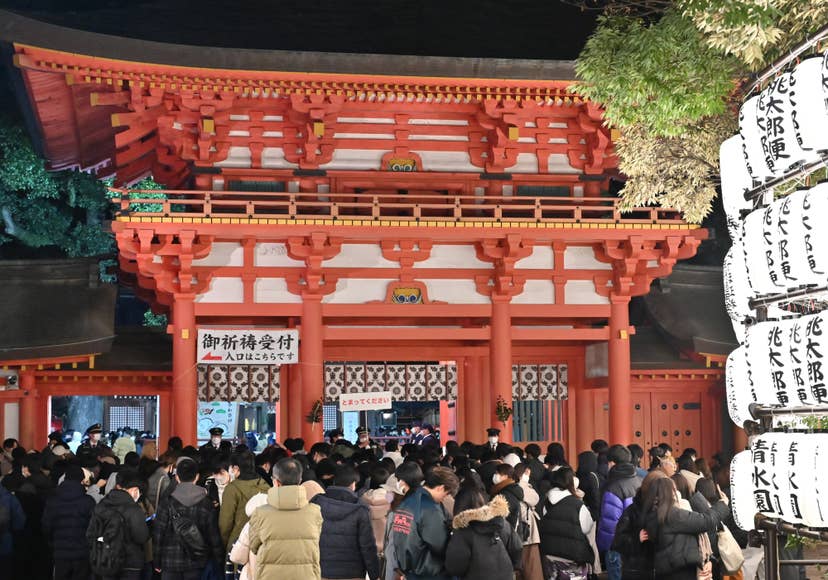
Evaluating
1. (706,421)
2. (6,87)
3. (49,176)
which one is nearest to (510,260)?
(706,421)

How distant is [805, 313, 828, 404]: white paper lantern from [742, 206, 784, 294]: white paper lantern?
472 mm

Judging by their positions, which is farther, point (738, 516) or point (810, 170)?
point (738, 516)

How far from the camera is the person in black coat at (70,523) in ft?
34.9

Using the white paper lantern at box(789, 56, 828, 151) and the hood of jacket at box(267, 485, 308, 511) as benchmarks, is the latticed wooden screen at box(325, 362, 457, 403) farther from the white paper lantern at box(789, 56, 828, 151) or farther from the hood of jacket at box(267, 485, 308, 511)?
the white paper lantern at box(789, 56, 828, 151)

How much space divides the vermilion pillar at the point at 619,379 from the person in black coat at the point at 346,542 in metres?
12.1

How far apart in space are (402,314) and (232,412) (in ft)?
37.7

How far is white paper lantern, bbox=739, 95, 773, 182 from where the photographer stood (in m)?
7.69

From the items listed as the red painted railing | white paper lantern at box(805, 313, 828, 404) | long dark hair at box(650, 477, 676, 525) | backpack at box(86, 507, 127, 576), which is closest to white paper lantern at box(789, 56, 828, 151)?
white paper lantern at box(805, 313, 828, 404)

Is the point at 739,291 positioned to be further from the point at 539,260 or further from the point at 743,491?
the point at 539,260

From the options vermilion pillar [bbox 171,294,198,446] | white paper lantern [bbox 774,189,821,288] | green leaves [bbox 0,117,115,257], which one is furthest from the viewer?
green leaves [bbox 0,117,115,257]

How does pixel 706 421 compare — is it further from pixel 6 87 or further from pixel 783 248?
pixel 6 87

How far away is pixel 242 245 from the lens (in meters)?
19.5

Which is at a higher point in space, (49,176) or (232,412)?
(49,176)

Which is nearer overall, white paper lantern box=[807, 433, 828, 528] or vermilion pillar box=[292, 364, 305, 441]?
white paper lantern box=[807, 433, 828, 528]
